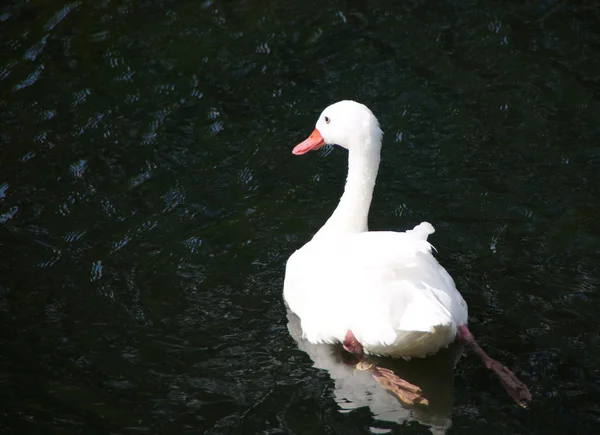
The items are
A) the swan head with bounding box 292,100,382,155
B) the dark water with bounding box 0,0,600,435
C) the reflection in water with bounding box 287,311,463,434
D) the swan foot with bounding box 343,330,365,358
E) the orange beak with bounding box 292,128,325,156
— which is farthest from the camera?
the orange beak with bounding box 292,128,325,156

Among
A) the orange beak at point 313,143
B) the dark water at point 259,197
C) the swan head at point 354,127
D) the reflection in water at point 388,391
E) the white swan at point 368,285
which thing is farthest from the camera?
the orange beak at point 313,143

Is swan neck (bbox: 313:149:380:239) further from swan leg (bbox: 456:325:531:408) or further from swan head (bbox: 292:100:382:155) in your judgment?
swan leg (bbox: 456:325:531:408)

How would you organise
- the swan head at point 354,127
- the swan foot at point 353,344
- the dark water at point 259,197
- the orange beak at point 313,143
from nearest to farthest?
the dark water at point 259,197
the swan foot at point 353,344
the swan head at point 354,127
the orange beak at point 313,143

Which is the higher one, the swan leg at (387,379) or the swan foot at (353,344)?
the swan foot at (353,344)

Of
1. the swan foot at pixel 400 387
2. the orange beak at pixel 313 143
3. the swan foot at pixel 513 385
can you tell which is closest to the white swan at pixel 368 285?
the swan foot at pixel 513 385

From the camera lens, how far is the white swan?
18.2 ft

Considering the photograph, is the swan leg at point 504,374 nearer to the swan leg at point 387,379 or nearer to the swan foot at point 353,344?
the swan leg at point 387,379

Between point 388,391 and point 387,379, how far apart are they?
0.33 feet

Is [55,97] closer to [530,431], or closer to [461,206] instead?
[461,206]

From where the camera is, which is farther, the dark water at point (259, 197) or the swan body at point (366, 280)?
the dark water at point (259, 197)

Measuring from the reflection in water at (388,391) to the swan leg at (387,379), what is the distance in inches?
1.2

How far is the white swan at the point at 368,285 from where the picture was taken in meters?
5.55

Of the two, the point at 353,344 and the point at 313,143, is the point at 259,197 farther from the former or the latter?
the point at 353,344

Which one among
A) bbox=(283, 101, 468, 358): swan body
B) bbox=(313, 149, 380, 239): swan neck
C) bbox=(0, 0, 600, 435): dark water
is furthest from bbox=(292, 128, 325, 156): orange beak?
bbox=(0, 0, 600, 435): dark water
